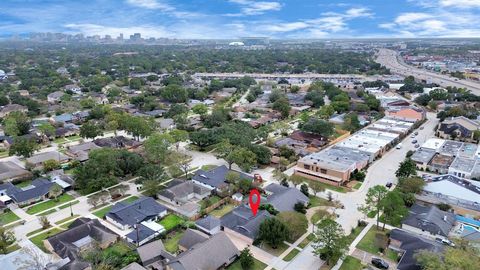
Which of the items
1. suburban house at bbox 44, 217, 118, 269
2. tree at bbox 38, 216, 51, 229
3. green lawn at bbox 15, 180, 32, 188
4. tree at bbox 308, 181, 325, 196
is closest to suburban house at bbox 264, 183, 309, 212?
tree at bbox 308, 181, 325, 196

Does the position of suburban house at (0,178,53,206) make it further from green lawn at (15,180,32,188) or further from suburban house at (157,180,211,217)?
suburban house at (157,180,211,217)

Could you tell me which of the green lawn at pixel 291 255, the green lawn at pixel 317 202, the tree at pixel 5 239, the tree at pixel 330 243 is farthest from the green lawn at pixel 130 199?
the tree at pixel 330 243

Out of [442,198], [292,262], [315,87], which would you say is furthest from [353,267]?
[315,87]

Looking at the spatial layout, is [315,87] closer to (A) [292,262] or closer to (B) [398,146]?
(B) [398,146]

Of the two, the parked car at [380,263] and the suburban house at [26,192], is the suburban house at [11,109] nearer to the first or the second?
the suburban house at [26,192]

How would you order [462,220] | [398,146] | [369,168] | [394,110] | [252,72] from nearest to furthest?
[462,220] < [369,168] < [398,146] < [394,110] < [252,72]

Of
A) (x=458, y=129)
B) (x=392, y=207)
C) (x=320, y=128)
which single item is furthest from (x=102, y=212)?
(x=458, y=129)
